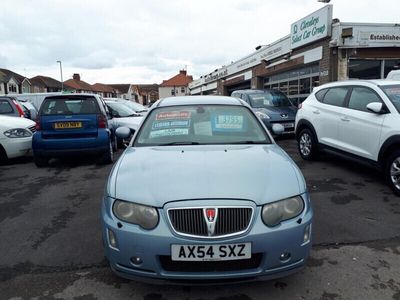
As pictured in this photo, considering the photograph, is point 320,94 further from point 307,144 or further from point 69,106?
point 69,106

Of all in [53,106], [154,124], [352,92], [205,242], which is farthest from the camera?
[53,106]

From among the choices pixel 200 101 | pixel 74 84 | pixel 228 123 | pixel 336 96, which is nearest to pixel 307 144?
pixel 336 96

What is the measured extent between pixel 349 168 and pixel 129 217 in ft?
18.7

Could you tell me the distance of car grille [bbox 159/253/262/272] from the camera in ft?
8.21

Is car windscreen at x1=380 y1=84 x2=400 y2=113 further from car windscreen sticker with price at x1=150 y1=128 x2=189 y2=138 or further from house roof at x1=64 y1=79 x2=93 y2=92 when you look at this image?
house roof at x1=64 y1=79 x2=93 y2=92

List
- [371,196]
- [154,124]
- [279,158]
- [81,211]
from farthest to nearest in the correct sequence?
[371,196], [81,211], [154,124], [279,158]

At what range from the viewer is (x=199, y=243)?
246cm

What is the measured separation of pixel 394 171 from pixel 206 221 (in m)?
4.01

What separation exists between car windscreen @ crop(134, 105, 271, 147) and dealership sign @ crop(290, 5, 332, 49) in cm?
1020

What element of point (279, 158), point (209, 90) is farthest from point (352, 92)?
point (209, 90)

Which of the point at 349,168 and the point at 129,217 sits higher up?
the point at 129,217

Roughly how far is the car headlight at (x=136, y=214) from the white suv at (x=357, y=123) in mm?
4182

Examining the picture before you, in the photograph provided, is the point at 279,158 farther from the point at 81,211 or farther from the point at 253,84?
the point at 253,84

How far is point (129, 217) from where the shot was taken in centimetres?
264
